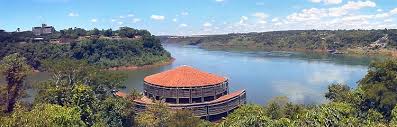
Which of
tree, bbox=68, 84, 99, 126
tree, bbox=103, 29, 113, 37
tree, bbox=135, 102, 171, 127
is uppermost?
tree, bbox=103, 29, 113, 37

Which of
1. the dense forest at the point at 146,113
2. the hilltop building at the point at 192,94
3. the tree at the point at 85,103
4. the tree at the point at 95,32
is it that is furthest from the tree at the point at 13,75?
the tree at the point at 95,32

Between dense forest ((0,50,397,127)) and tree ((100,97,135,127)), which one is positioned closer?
dense forest ((0,50,397,127))

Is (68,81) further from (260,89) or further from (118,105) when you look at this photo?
(260,89)

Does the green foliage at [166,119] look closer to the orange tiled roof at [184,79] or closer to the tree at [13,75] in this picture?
the orange tiled roof at [184,79]

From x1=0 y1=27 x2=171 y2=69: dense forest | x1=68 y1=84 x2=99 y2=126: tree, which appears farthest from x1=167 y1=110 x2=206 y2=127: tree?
x1=0 y1=27 x2=171 y2=69: dense forest

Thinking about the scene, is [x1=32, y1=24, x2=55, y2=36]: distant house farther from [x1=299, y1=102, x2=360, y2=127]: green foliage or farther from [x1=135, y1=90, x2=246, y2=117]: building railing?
[x1=299, y1=102, x2=360, y2=127]: green foliage

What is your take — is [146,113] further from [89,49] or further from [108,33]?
[108,33]

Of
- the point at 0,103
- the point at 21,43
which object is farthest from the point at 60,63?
the point at 21,43
